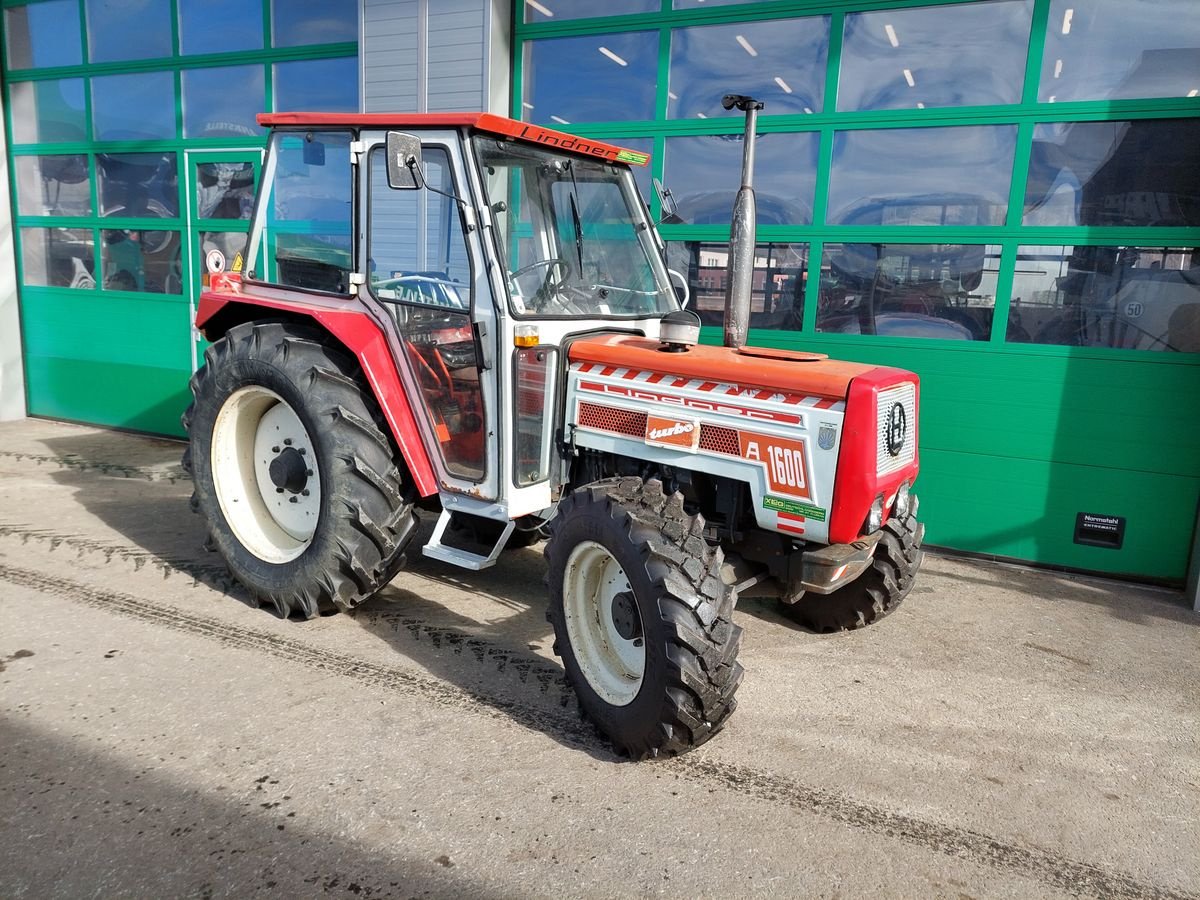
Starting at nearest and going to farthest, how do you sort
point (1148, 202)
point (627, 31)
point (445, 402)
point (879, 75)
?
point (445, 402) → point (1148, 202) → point (879, 75) → point (627, 31)

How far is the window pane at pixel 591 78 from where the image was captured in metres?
6.01

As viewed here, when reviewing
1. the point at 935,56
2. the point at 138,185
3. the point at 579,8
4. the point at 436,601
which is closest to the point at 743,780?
the point at 436,601

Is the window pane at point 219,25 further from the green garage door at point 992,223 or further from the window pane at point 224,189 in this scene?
the green garage door at point 992,223

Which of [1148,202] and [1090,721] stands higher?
[1148,202]

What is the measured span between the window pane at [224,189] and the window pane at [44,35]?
200cm

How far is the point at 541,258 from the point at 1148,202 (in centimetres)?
363

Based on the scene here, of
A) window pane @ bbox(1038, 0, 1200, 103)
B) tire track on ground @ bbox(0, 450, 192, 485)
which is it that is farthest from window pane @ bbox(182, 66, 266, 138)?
window pane @ bbox(1038, 0, 1200, 103)

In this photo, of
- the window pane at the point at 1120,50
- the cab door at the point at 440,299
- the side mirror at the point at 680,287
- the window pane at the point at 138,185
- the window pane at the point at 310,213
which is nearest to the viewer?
the cab door at the point at 440,299

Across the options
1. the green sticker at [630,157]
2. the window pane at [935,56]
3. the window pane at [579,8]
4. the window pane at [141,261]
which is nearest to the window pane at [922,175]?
the window pane at [935,56]

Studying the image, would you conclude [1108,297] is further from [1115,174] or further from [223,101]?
[223,101]

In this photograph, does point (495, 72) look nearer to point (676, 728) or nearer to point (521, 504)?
point (521, 504)

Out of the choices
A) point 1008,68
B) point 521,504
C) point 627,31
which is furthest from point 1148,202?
point 521,504

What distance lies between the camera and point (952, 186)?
5.25 metres

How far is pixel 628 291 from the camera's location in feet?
13.0
